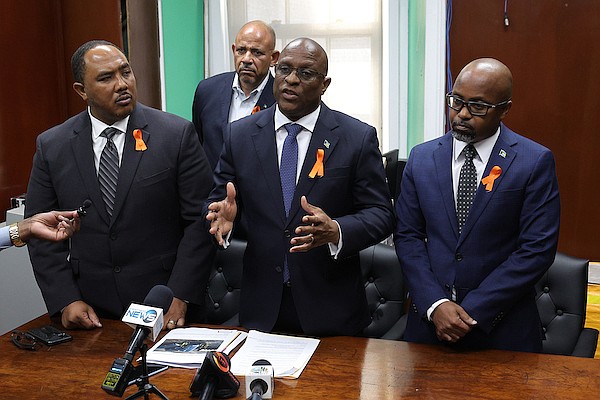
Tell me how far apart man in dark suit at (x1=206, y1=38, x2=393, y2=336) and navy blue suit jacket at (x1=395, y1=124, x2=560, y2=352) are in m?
0.17

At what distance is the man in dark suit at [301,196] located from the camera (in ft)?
7.81

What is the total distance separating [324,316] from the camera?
238cm

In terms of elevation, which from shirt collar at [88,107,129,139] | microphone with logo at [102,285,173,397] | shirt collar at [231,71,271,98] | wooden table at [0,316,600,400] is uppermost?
shirt collar at [231,71,271,98]

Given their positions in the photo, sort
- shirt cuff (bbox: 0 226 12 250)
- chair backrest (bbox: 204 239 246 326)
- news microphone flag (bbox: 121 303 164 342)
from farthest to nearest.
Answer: chair backrest (bbox: 204 239 246 326) < shirt cuff (bbox: 0 226 12 250) < news microphone flag (bbox: 121 303 164 342)

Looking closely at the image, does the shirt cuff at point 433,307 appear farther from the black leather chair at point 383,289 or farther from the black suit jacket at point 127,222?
the black suit jacket at point 127,222

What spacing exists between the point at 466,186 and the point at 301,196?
1.75 feet

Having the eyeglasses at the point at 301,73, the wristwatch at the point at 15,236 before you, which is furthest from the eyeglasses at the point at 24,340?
the eyeglasses at the point at 301,73

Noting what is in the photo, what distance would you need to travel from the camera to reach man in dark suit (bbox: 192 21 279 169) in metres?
3.51

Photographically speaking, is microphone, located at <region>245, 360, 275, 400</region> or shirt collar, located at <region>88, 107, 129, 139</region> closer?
microphone, located at <region>245, 360, 275, 400</region>

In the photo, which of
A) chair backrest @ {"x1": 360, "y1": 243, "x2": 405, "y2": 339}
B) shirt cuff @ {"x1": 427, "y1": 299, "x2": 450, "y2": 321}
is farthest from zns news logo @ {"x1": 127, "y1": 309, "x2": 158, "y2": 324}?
chair backrest @ {"x1": 360, "y1": 243, "x2": 405, "y2": 339}

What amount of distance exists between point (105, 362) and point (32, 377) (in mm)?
202

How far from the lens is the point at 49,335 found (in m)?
2.32

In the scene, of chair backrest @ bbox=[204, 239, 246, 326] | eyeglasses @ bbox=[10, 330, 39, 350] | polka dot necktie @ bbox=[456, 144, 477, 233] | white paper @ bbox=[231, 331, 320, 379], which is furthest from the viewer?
chair backrest @ bbox=[204, 239, 246, 326]

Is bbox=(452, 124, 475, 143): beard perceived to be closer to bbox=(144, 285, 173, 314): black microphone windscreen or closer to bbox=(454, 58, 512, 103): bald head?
bbox=(454, 58, 512, 103): bald head
